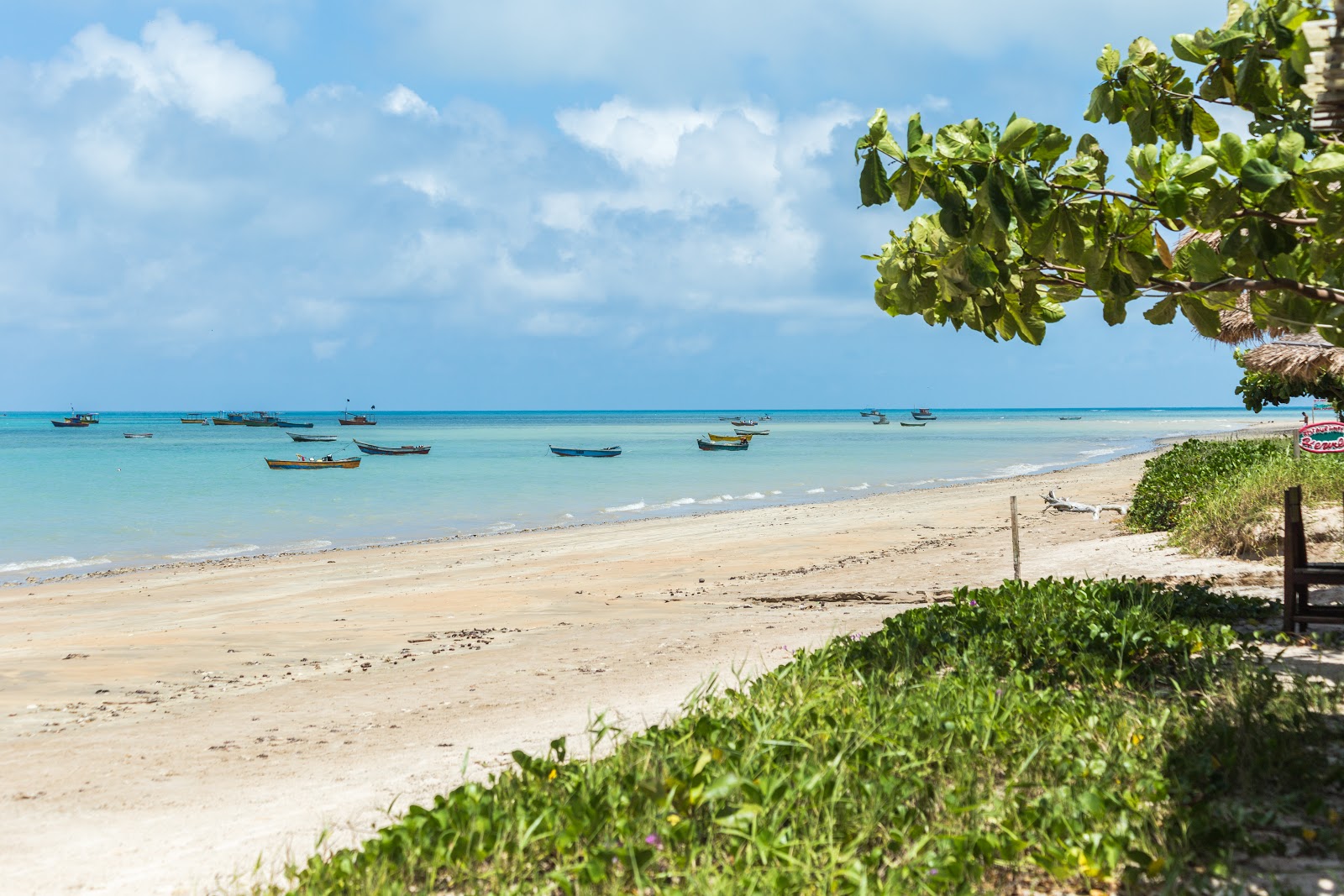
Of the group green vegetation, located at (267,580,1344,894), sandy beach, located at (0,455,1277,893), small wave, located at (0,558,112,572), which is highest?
green vegetation, located at (267,580,1344,894)

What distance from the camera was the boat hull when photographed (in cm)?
4884

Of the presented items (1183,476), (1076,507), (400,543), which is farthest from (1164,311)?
(400,543)

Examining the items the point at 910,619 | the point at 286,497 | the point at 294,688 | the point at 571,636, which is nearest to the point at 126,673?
the point at 294,688

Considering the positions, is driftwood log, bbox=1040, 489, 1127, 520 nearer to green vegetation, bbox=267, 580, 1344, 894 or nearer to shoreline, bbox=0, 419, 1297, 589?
shoreline, bbox=0, 419, 1297, 589

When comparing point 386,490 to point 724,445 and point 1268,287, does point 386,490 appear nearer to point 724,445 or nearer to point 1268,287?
point 724,445

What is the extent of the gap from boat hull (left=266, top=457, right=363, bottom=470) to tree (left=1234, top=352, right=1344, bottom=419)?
39.4 metres

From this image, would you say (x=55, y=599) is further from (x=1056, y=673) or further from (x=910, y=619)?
(x=1056, y=673)

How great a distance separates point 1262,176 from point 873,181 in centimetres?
156

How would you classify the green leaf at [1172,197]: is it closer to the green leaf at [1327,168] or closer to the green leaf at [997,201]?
the green leaf at [1327,168]

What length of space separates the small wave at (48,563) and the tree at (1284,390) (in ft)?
77.6

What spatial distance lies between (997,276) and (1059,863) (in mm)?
2628

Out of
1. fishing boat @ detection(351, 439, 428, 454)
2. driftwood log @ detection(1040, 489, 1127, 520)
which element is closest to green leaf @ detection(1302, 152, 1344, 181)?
driftwood log @ detection(1040, 489, 1127, 520)

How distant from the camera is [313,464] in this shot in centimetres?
4906

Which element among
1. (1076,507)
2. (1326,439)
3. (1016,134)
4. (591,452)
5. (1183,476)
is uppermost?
(1016,134)
